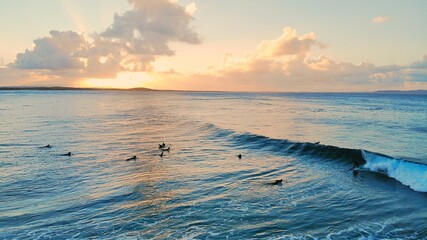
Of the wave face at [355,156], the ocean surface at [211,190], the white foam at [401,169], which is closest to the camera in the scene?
the ocean surface at [211,190]

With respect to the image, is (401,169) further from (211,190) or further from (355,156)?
(211,190)

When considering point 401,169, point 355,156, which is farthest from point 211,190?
point 355,156

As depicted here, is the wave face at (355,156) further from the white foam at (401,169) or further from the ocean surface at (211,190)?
the ocean surface at (211,190)

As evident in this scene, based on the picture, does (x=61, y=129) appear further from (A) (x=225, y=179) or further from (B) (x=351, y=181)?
(B) (x=351, y=181)

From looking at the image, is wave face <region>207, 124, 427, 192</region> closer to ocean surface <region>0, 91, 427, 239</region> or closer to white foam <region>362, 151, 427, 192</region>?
white foam <region>362, 151, 427, 192</region>

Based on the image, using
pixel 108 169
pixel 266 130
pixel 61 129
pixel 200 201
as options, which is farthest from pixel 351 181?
pixel 61 129

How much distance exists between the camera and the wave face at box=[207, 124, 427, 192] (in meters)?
Answer: 22.6

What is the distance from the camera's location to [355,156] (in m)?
28.9

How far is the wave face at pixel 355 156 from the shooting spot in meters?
22.6

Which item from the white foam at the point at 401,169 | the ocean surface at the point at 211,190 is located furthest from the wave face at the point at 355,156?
the ocean surface at the point at 211,190

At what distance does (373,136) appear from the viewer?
40.5 metres

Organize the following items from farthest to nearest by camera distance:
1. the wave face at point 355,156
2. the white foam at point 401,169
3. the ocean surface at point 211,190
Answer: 1. the wave face at point 355,156
2. the white foam at point 401,169
3. the ocean surface at point 211,190

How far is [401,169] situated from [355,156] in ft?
15.7

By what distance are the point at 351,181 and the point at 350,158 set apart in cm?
628
